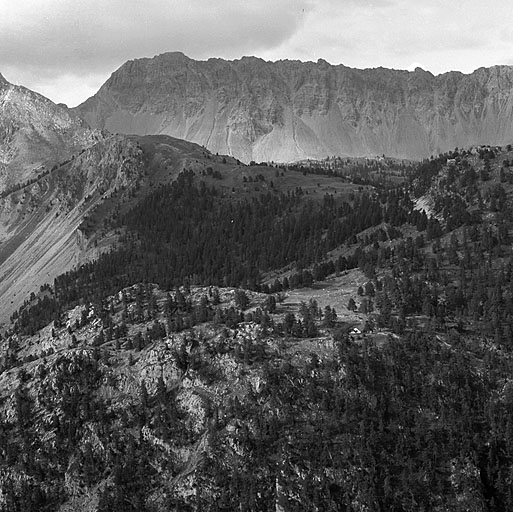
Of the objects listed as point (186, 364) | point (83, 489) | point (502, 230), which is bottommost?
point (83, 489)

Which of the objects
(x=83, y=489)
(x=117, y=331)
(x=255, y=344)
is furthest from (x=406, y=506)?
(x=117, y=331)

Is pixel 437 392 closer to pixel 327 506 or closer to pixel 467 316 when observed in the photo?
pixel 327 506

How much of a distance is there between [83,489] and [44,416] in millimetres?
17642

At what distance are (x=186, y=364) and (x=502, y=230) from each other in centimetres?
10008

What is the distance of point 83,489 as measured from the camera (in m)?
103

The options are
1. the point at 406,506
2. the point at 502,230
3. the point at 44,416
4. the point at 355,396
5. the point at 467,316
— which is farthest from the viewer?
the point at 502,230

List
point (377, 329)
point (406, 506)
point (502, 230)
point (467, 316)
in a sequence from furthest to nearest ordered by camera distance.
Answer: point (502, 230) < point (467, 316) < point (377, 329) < point (406, 506)

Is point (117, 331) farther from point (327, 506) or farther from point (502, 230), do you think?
point (502, 230)

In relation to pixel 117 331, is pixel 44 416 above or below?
below

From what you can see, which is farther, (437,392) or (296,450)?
(437,392)

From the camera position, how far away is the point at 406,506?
8900 cm

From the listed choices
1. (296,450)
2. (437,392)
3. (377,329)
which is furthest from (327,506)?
(377,329)

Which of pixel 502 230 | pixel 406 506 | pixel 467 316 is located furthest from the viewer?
pixel 502 230

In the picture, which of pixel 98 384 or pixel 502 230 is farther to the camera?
pixel 502 230
